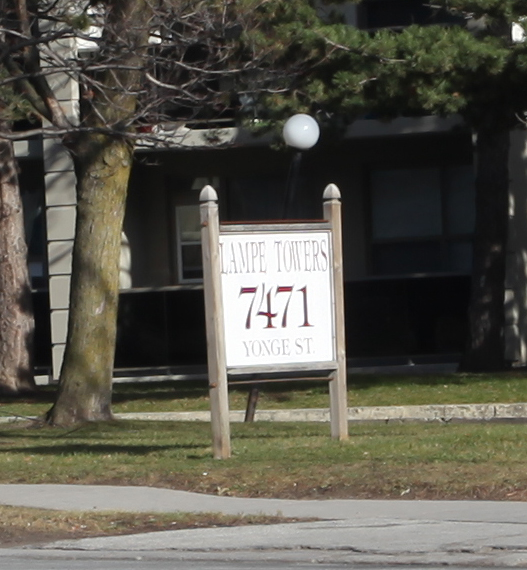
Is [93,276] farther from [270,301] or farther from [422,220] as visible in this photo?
[422,220]

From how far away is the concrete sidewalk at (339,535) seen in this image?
7.80 metres

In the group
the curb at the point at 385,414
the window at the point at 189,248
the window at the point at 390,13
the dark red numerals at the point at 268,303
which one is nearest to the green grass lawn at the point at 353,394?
the curb at the point at 385,414

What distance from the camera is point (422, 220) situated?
2486 centimetres

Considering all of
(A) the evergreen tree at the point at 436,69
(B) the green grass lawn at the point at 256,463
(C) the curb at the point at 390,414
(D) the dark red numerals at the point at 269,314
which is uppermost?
(A) the evergreen tree at the point at 436,69

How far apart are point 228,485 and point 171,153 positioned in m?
15.0

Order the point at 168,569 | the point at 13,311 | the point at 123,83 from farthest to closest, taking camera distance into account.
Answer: the point at 13,311 → the point at 123,83 → the point at 168,569

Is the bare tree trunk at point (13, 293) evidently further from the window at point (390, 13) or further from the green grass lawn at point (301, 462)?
the window at point (390, 13)

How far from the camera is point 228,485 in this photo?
420 inches

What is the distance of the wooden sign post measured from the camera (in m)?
11.5

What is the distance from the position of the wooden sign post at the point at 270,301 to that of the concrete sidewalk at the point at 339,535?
1.82 meters

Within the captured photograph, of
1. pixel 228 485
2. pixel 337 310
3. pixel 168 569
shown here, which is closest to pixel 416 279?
pixel 337 310

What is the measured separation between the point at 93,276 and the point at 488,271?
27.2 feet

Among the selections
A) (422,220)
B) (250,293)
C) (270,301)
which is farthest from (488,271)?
(250,293)

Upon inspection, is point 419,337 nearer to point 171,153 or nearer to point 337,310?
point 171,153
